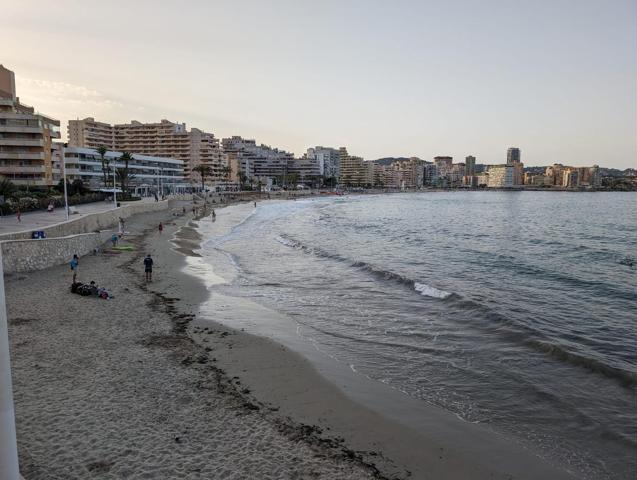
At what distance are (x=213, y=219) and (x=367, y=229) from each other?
68.1ft

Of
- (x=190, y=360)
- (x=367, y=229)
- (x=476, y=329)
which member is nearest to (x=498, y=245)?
(x=367, y=229)

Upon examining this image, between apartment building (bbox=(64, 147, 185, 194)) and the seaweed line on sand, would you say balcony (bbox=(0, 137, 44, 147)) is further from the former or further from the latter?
the seaweed line on sand

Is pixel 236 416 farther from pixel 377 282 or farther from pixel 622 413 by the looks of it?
pixel 377 282

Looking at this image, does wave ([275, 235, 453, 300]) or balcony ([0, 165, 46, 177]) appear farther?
balcony ([0, 165, 46, 177])

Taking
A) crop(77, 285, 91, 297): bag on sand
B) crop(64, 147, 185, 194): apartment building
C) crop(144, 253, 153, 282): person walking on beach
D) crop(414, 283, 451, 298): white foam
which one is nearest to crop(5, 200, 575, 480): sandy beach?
crop(77, 285, 91, 297): bag on sand

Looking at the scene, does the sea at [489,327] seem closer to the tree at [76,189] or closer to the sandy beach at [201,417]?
the sandy beach at [201,417]

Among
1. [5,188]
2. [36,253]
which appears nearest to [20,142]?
[5,188]

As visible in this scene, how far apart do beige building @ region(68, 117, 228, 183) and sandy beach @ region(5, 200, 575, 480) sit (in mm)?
128506

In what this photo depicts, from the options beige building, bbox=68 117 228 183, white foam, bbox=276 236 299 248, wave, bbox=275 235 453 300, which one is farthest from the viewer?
beige building, bbox=68 117 228 183

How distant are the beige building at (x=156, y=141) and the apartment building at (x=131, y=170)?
17664 millimetres

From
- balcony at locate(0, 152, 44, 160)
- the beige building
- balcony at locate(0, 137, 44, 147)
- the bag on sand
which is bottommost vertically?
the bag on sand

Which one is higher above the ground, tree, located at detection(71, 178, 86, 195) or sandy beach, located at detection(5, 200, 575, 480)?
tree, located at detection(71, 178, 86, 195)

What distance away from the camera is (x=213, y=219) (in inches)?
2340

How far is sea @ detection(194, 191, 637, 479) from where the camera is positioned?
943 centimetres
